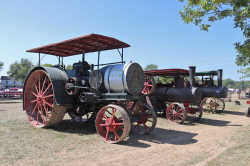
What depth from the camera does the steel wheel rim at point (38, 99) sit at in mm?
7203

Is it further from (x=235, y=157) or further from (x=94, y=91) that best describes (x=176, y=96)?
(x=235, y=157)

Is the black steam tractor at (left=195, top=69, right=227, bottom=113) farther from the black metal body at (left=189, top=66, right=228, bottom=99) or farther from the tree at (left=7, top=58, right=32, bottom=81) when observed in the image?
the tree at (left=7, top=58, right=32, bottom=81)

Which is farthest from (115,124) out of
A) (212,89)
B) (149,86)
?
(212,89)

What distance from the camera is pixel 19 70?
183 ft

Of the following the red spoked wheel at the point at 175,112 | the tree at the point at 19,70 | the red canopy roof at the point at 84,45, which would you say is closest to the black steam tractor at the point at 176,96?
the red spoked wheel at the point at 175,112

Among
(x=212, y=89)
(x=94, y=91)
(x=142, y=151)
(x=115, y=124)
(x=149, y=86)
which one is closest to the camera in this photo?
(x=142, y=151)

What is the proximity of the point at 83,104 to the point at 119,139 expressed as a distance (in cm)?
243

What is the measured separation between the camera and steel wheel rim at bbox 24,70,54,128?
7203mm

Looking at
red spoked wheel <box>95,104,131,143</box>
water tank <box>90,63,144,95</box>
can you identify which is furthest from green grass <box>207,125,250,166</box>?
water tank <box>90,63,144,95</box>

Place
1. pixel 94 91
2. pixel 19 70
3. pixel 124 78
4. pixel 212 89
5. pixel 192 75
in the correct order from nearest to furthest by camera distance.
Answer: pixel 124 78 < pixel 94 91 < pixel 192 75 < pixel 212 89 < pixel 19 70

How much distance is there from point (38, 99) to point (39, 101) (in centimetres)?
8

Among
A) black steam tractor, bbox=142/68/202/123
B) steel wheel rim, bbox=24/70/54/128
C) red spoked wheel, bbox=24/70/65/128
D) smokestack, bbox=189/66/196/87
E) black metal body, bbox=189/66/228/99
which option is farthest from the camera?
black metal body, bbox=189/66/228/99

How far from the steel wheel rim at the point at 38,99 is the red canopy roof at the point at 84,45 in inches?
38.9

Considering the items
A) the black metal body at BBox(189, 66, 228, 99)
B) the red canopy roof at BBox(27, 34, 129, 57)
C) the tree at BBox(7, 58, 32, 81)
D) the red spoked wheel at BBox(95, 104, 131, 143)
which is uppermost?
the tree at BBox(7, 58, 32, 81)
